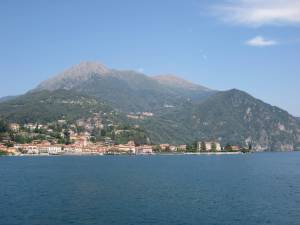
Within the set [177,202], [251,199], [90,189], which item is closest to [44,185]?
[90,189]

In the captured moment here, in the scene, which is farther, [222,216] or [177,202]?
[177,202]

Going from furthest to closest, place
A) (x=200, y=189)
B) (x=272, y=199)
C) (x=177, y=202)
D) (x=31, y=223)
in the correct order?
1. (x=200, y=189)
2. (x=272, y=199)
3. (x=177, y=202)
4. (x=31, y=223)

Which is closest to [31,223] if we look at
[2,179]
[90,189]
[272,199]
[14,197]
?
[14,197]

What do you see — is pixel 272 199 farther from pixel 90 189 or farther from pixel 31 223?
pixel 31 223

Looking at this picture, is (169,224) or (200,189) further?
(200,189)

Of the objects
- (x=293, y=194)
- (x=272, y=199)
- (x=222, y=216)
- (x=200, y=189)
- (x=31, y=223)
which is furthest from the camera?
(x=200, y=189)

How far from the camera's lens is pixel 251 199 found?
81.8 metres

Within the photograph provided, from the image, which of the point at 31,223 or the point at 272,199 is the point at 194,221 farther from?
the point at 272,199

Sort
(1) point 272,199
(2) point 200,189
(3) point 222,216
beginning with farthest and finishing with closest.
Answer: (2) point 200,189 < (1) point 272,199 < (3) point 222,216

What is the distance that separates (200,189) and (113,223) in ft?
124

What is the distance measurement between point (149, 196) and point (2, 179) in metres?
42.9

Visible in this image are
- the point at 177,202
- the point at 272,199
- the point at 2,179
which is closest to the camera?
the point at 177,202

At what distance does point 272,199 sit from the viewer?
268 ft

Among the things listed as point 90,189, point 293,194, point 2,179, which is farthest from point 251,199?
point 2,179
